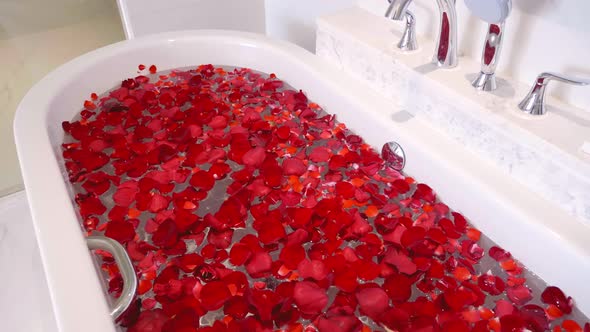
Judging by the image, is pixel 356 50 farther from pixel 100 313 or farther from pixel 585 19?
pixel 100 313

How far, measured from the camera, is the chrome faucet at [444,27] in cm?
106

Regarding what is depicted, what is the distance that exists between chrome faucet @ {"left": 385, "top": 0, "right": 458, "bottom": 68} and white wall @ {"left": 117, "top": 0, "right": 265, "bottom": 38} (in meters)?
1.34

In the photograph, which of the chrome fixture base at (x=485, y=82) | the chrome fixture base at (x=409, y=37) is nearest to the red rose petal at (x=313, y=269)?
the chrome fixture base at (x=485, y=82)

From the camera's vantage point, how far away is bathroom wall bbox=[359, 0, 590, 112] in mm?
1000

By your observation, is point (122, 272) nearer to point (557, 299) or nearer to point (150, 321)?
point (150, 321)

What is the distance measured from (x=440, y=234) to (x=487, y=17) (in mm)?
515

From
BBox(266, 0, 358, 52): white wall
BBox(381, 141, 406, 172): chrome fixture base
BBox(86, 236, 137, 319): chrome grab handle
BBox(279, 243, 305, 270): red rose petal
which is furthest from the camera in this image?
BBox(266, 0, 358, 52): white wall

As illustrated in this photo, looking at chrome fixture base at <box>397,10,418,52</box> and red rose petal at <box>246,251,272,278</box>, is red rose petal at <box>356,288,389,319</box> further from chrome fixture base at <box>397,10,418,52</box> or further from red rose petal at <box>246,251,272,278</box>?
chrome fixture base at <box>397,10,418,52</box>

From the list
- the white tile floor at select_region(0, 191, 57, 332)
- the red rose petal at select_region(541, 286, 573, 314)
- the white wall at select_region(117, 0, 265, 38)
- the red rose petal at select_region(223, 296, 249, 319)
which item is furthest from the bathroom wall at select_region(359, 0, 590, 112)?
the white tile floor at select_region(0, 191, 57, 332)

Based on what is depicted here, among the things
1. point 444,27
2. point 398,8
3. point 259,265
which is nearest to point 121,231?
point 259,265

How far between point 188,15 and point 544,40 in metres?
1.63

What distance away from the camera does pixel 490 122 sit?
108 cm

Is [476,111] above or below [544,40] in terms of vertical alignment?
below

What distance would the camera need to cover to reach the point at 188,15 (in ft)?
7.16
